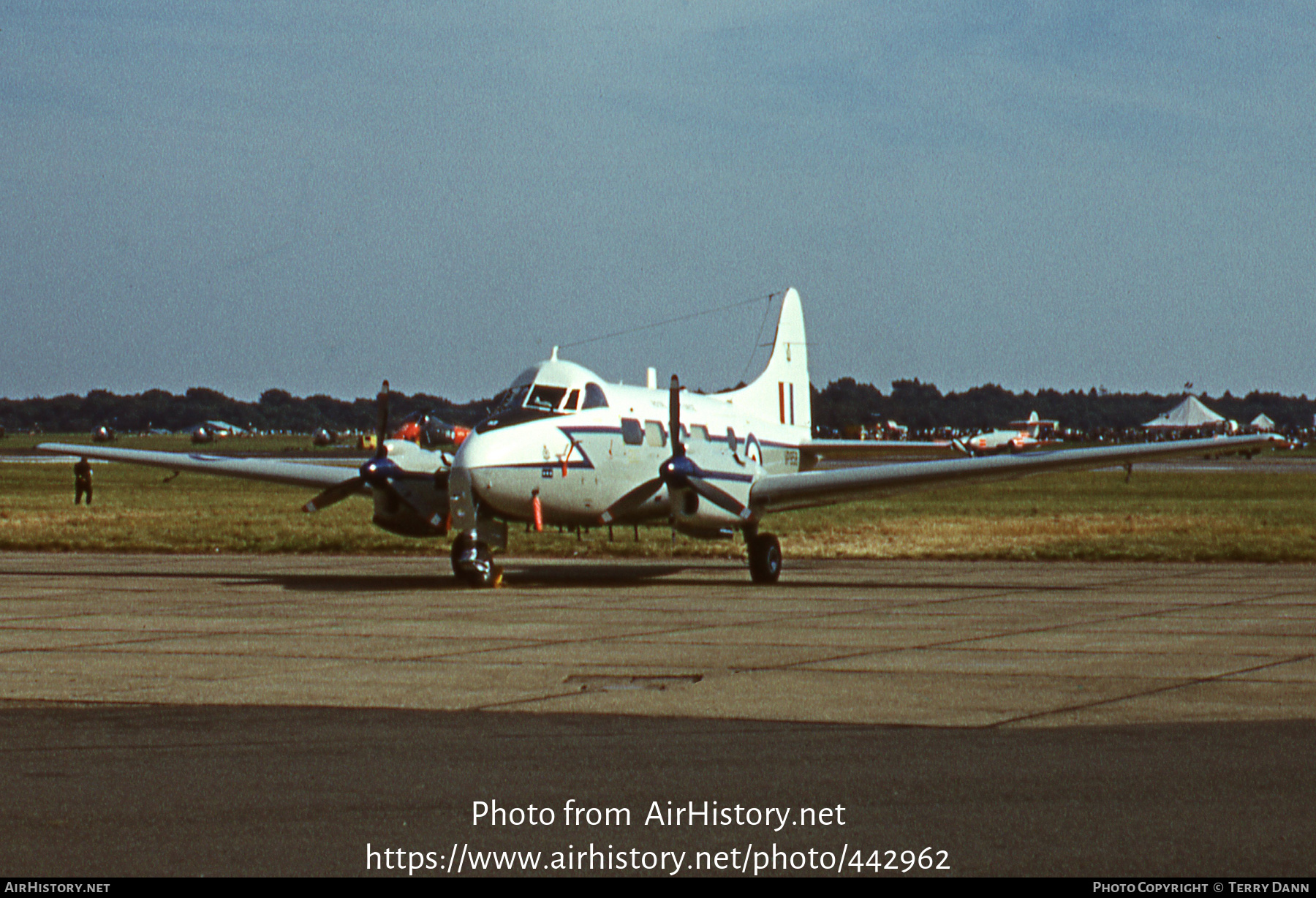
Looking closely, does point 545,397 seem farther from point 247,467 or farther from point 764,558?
point 247,467

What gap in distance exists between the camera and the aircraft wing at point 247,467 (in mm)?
29125

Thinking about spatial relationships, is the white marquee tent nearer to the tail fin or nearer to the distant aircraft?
the distant aircraft

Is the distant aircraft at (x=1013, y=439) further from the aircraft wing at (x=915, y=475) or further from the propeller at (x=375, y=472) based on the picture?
the propeller at (x=375, y=472)

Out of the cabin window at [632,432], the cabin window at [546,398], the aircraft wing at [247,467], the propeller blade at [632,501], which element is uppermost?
the cabin window at [546,398]

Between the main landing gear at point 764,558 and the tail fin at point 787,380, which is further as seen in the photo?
the tail fin at point 787,380

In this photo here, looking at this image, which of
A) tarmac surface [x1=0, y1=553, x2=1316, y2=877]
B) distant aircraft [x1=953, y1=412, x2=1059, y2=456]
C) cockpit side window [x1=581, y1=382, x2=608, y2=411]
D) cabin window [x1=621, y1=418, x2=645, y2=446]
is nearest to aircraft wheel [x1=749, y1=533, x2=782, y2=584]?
cabin window [x1=621, y1=418, x2=645, y2=446]

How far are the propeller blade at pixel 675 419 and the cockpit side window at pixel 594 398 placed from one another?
1148mm

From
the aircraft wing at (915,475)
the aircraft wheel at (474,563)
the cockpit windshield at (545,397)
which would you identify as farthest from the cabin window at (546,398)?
the aircraft wing at (915,475)

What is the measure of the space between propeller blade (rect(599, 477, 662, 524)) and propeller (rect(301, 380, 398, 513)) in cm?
381

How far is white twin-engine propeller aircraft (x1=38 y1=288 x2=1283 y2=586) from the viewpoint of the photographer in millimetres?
23656

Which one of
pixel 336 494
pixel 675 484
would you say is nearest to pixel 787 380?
pixel 675 484

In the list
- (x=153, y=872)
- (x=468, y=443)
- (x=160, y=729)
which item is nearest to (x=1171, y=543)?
(x=468, y=443)

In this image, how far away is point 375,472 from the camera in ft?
82.1

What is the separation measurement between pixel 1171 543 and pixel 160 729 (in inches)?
1158
